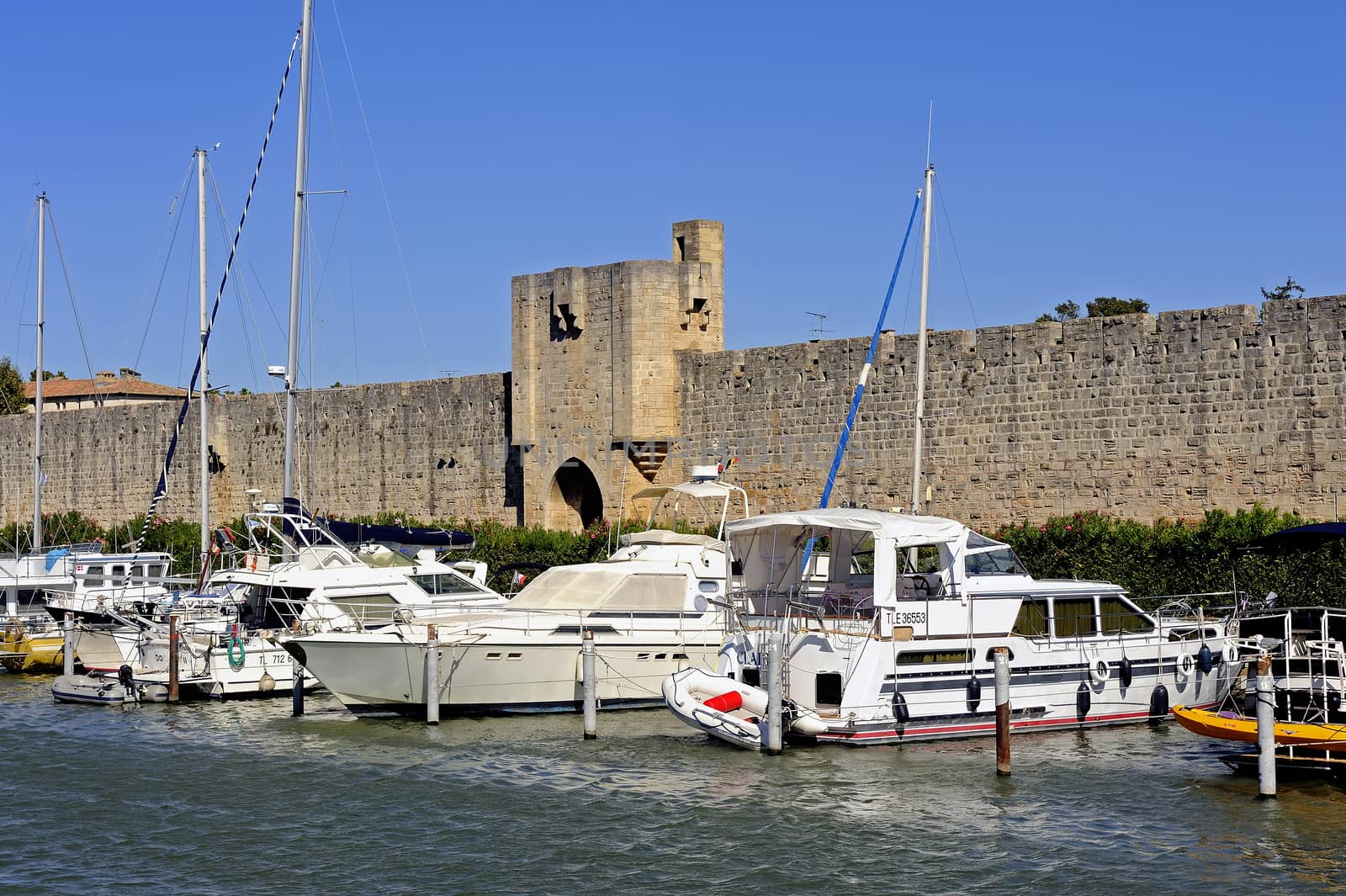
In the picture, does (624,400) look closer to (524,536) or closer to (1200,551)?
(524,536)

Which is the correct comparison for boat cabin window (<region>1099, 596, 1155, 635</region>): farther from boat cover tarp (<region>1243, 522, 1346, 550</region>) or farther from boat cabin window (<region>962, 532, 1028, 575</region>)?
boat cover tarp (<region>1243, 522, 1346, 550</region>)

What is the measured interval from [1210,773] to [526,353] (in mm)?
16194

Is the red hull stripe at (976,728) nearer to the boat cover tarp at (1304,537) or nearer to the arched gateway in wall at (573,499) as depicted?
the boat cover tarp at (1304,537)

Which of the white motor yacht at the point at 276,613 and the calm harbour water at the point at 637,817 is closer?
the calm harbour water at the point at 637,817

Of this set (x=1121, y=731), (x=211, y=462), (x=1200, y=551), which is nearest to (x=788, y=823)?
(x=1121, y=731)

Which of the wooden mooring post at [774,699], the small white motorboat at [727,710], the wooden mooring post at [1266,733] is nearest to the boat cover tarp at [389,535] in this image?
the small white motorboat at [727,710]

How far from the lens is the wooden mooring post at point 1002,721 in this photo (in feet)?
47.9

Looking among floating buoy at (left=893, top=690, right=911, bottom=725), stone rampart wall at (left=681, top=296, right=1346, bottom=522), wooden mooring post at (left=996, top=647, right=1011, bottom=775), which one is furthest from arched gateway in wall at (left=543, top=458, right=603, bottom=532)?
wooden mooring post at (left=996, top=647, right=1011, bottom=775)

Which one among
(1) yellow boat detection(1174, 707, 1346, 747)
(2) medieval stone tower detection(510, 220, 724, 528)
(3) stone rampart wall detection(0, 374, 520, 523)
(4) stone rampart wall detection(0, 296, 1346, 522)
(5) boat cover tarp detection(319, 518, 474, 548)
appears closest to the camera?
(1) yellow boat detection(1174, 707, 1346, 747)

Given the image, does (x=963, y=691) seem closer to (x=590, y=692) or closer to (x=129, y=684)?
(x=590, y=692)

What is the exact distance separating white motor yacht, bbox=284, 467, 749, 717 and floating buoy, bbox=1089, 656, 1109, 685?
373 cm

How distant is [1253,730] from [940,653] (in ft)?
10.0

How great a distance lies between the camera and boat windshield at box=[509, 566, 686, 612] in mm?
19141

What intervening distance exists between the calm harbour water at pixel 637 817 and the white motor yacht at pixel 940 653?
→ 0.31 metres
